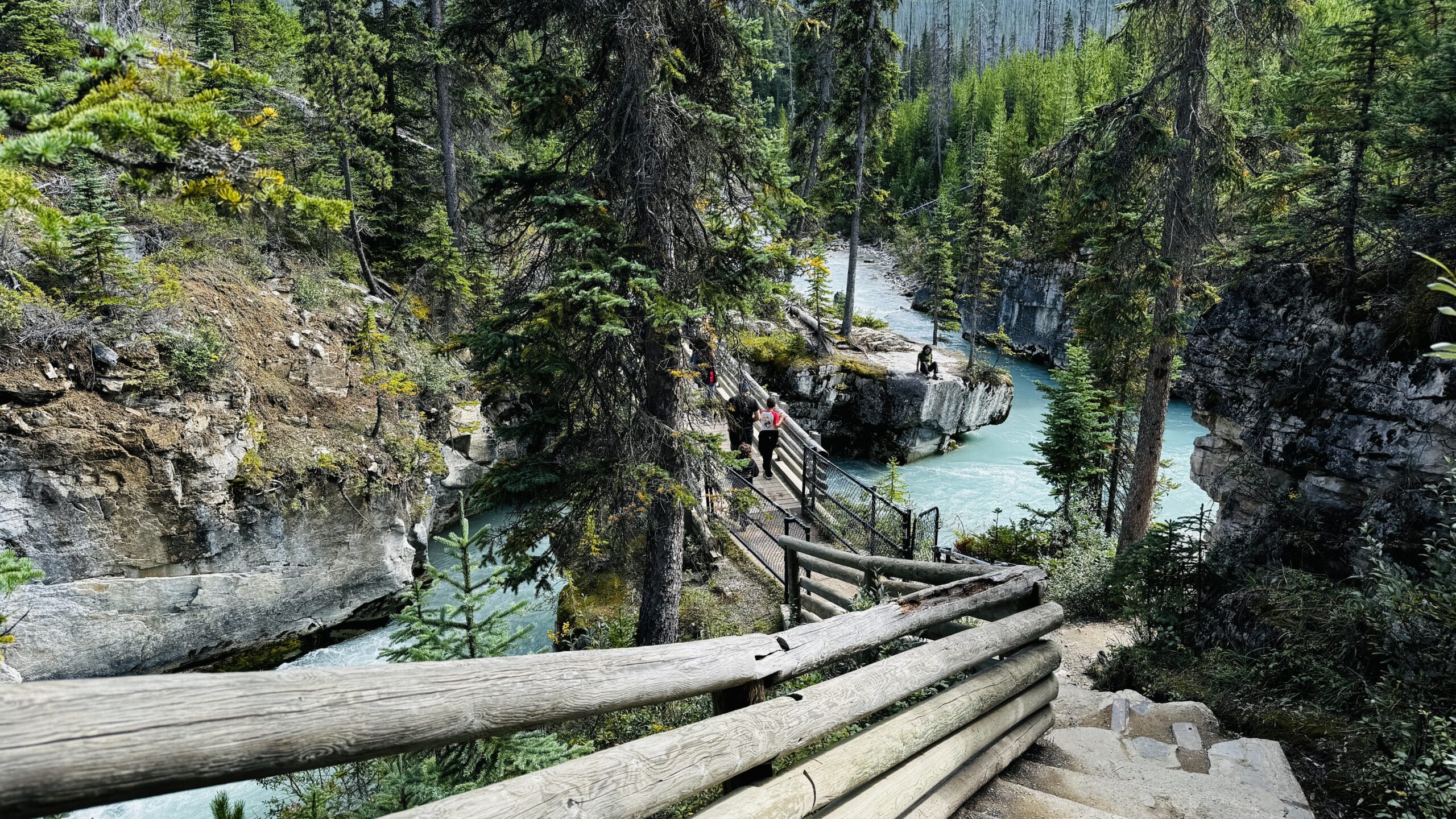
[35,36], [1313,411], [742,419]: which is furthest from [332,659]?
[1313,411]

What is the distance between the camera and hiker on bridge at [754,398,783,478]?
49.2ft

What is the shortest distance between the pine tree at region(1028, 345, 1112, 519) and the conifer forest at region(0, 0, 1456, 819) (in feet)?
0.33

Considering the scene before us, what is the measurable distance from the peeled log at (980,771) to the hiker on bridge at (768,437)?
1054cm

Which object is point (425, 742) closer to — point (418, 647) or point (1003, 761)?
point (418, 647)

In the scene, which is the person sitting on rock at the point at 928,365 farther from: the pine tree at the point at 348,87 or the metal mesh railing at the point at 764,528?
the pine tree at the point at 348,87

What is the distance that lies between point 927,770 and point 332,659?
11.1 m

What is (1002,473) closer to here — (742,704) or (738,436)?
(738,436)

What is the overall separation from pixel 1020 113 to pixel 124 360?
57000 millimetres

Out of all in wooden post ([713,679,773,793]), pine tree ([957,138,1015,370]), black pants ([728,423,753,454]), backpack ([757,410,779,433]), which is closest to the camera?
wooden post ([713,679,773,793])

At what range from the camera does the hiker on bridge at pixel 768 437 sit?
49.2ft

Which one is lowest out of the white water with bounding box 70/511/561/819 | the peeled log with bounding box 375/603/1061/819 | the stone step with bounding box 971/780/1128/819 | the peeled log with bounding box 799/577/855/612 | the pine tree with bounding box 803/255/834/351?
the white water with bounding box 70/511/561/819

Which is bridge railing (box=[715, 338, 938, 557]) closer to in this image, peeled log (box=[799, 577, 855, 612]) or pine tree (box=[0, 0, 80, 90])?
peeled log (box=[799, 577, 855, 612])

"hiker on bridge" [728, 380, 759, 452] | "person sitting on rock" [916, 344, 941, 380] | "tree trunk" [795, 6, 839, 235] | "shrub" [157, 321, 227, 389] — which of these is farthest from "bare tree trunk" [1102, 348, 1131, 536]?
"shrub" [157, 321, 227, 389]

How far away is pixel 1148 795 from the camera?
3662mm
